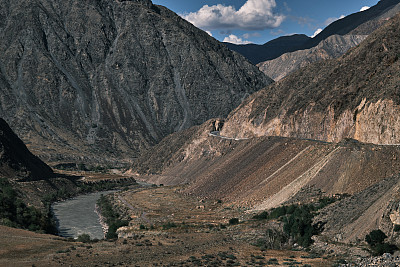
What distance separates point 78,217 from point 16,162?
22256 mm

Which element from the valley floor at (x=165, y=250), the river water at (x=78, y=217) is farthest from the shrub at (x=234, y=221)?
the river water at (x=78, y=217)

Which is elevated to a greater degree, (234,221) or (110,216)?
(234,221)

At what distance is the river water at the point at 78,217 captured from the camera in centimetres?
6244

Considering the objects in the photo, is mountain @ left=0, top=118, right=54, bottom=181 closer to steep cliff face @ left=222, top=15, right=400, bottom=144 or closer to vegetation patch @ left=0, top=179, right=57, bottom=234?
vegetation patch @ left=0, top=179, right=57, bottom=234

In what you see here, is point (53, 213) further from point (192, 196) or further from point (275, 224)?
point (275, 224)

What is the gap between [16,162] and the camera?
8856cm

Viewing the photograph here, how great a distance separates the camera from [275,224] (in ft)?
147

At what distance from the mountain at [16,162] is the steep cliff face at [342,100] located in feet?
146

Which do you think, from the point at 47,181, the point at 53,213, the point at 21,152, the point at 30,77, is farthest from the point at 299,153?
the point at 30,77

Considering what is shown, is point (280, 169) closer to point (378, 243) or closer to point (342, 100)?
point (342, 100)

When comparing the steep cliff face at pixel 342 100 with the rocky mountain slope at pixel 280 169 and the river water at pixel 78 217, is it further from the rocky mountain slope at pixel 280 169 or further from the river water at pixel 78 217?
the river water at pixel 78 217

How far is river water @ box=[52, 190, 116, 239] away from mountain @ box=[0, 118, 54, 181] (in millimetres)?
8025

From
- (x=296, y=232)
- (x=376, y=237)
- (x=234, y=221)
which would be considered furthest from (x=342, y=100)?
(x=376, y=237)

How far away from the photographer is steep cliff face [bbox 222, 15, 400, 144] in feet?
209
